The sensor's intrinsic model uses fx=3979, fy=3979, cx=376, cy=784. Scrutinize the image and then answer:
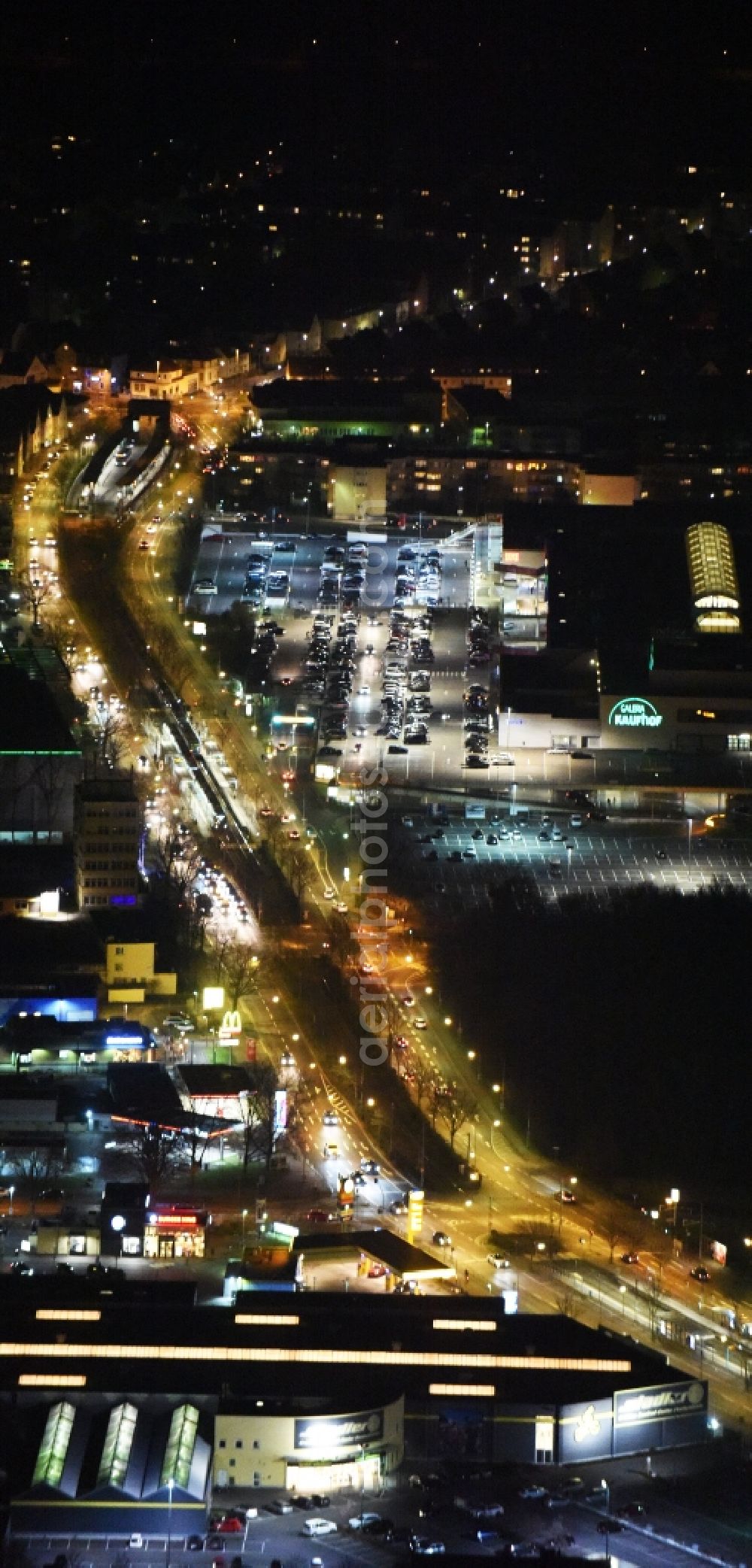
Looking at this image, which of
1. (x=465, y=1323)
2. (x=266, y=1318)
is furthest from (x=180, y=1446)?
(x=465, y=1323)

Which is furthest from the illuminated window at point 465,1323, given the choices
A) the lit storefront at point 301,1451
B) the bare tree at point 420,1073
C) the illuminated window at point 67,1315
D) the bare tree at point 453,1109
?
the bare tree at point 420,1073

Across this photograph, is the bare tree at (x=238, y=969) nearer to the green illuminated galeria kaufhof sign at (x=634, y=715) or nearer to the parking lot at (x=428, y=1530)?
the green illuminated galeria kaufhof sign at (x=634, y=715)

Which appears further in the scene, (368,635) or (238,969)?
(368,635)

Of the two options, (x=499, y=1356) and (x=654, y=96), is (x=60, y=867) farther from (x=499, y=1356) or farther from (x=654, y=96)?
(x=654, y=96)

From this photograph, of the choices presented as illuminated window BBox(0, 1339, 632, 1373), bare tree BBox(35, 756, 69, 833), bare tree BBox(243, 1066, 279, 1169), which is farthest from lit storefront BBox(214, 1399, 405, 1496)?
bare tree BBox(35, 756, 69, 833)

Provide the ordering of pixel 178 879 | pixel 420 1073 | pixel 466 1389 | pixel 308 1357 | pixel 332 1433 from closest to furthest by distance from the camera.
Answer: pixel 332 1433
pixel 466 1389
pixel 308 1357
pixel 420 1073
pixel 178 879

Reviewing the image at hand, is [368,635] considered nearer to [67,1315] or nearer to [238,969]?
[238,969]

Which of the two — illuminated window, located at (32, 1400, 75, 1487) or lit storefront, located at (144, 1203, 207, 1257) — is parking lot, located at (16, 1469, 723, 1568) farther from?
lit storefront, located at (144, 1203, 207, 1257)
